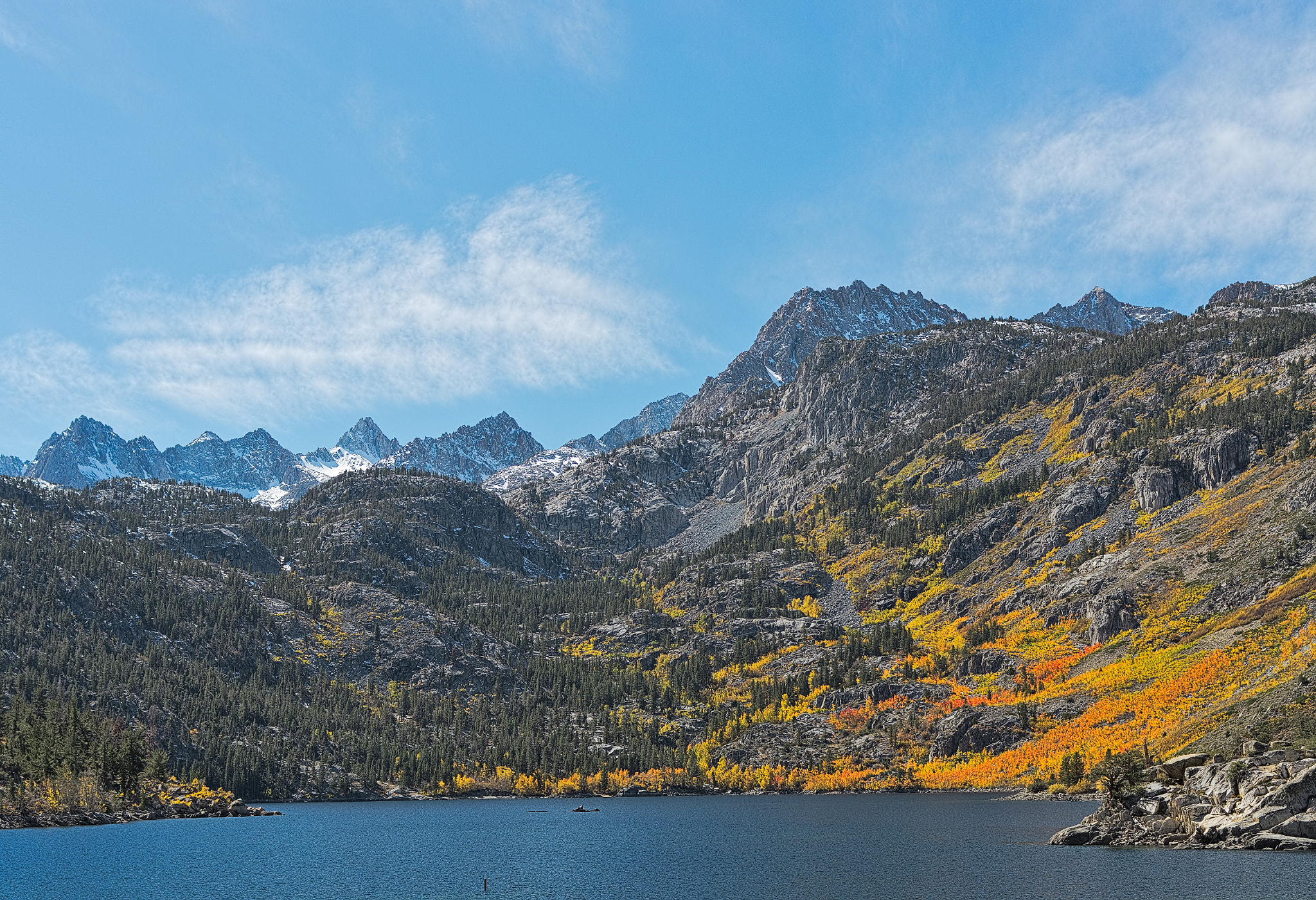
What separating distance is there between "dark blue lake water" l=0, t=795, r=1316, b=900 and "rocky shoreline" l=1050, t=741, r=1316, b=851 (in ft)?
10.1

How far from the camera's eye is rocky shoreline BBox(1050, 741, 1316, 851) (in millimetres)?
90562

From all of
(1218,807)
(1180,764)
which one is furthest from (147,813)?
(1218,807)

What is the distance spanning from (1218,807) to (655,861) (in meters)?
63.2

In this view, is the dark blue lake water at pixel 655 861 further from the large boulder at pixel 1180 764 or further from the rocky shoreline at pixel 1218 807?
the large boulder at pixel 1180 764

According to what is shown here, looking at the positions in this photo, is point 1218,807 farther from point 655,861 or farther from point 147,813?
point 147,813

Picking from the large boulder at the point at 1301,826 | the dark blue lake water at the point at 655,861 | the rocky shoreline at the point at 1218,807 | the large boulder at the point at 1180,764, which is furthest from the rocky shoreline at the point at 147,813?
the large boulder at the point at 1301,826

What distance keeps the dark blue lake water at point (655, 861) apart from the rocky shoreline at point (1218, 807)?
3.07 metres

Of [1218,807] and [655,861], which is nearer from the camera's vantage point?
[1218,807]

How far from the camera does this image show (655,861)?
11362 centimetres

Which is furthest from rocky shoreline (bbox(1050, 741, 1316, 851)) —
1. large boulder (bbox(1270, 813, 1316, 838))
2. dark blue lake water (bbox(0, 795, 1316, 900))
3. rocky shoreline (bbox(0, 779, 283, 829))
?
rocky shoreline (bbox(0, 779, 283, 829))

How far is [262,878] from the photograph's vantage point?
103625 mm

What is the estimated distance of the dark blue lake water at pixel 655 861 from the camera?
8519 cm

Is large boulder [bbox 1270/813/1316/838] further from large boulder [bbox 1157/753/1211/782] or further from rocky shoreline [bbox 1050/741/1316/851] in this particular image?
large boulder [bbox 1157/753/1211/782]

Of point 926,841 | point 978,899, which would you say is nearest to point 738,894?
point 978,899
